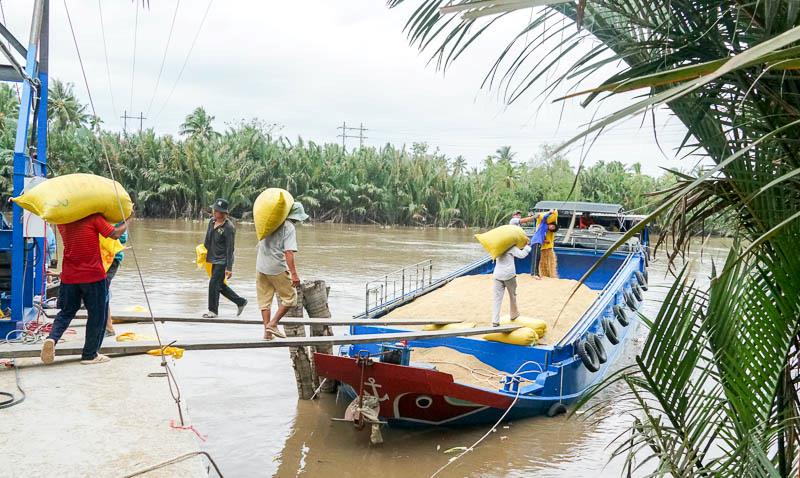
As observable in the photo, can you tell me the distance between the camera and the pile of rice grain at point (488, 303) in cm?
958

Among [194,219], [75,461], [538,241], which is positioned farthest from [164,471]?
[194,219]

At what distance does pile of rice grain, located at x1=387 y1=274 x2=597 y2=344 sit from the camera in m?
9.58

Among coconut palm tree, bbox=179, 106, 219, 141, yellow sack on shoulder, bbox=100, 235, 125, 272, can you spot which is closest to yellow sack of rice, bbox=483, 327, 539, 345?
yellow sack on shoulder, bbox=100, 235, 125, 272

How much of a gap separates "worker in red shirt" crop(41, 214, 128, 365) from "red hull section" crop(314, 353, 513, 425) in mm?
2217

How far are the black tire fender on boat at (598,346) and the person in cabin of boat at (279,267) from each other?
380 cm

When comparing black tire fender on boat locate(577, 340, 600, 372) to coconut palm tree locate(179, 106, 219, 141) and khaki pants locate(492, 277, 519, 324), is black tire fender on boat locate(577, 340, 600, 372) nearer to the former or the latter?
khaki pants locate(492, 277, 519, 324)

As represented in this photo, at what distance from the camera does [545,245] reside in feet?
43.5

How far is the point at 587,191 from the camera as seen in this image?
38.1 metres

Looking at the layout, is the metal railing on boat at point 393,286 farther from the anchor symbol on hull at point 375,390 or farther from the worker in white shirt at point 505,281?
the anchor symbol on hull at point 375,390

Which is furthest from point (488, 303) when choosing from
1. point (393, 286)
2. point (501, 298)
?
point (393, 286)

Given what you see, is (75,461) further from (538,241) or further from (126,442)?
(538,241)

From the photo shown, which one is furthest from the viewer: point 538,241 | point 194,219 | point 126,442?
point 194,219

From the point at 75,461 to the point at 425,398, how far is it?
13.1ft

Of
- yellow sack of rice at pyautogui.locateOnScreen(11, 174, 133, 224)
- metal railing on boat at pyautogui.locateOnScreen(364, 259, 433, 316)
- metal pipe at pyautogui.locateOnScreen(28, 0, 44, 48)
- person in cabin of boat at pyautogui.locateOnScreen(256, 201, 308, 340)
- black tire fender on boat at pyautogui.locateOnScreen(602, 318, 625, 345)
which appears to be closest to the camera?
yellow sack of rice at pyautogui.locateOnScreen(11, 174, 133, 224)
